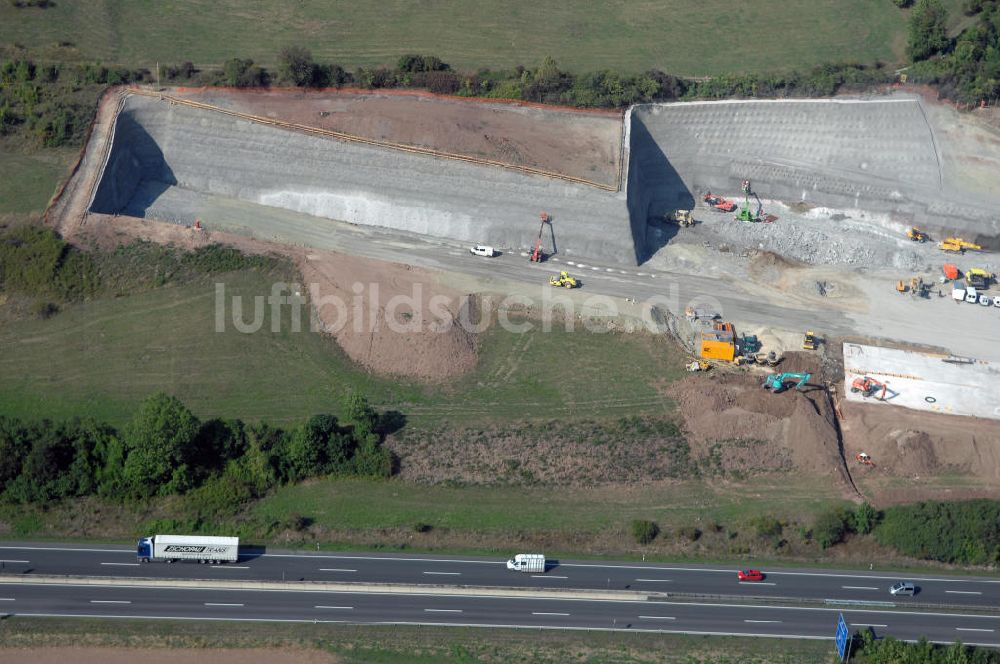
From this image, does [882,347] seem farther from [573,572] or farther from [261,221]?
[261,221]

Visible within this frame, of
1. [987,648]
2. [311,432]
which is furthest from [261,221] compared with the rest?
[987,648]

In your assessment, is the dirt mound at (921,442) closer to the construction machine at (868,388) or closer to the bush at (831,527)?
the construction machine at (868,388)

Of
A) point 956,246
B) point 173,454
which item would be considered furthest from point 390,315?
point 956,246

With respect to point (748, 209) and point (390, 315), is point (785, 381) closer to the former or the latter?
point (748, 209)

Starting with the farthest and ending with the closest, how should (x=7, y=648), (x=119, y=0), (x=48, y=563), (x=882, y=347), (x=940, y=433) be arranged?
(x=119, y=0), (x=882, y=347), (x=940, y=433), (x=48, y=563), (x=7, y=648)

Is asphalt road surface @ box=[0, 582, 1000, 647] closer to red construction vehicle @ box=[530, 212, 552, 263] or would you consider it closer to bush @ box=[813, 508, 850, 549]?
bush @ box=[813, 508, 850, 549]
